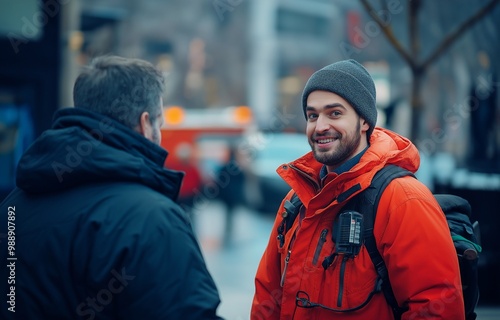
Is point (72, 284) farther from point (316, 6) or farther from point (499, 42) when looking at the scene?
point (316, 6)

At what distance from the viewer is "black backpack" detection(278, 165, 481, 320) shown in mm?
2547

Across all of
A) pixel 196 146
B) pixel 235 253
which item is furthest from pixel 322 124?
pixel 196 146

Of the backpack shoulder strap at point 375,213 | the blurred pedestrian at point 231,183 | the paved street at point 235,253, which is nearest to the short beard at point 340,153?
the backpack shoulder strap at point 375,213

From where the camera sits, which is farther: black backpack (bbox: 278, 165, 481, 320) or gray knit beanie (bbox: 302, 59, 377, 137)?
gray knit beanie (bbox: 302, 59, 377, 137)

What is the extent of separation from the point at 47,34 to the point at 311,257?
6.15 m

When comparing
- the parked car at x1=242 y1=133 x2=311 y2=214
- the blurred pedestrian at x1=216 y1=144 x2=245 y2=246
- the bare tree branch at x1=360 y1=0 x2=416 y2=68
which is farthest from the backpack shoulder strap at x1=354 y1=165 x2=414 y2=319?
the parked car at x1=242 y1=133 x2=311 y2=214

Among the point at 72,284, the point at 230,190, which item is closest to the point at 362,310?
the point at 72,284

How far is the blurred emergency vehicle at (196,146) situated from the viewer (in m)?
14.4

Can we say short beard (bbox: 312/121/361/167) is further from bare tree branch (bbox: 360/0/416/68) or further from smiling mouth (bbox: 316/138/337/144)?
bare tree branch (bbox: 360/0/416/68)

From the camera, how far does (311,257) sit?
2664 millimetres

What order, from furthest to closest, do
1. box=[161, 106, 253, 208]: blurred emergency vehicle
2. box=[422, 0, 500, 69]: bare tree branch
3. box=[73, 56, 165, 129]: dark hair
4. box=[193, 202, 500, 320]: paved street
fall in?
box=[161, 106, 253, 208]: blurred emergency vehicle, box=[193, 202, 500, 320]: paved street, box=[422, 0, 500, 69]: bare tree branch, box=[73, 56, 165, 129]: dark hair

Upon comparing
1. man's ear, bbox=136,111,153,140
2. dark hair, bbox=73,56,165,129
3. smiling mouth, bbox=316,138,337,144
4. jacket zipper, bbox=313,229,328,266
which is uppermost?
dark hair, bbox=73,56,165,129

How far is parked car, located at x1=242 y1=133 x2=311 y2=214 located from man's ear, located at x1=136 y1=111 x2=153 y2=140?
41.3 ft

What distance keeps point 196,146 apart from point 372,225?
A: 42.1ft
